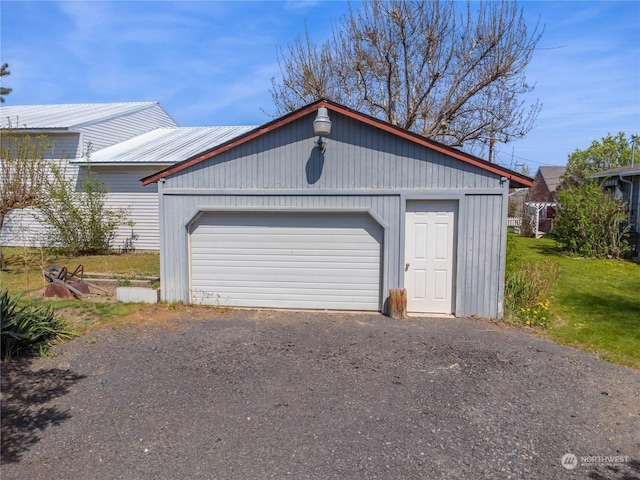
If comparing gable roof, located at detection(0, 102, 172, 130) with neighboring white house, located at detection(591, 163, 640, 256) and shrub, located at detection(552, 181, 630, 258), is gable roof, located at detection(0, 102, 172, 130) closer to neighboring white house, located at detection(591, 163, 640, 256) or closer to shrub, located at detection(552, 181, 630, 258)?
shrub, located at detection(552, 181, 630, 258)

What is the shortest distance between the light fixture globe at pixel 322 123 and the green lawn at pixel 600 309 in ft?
16.0

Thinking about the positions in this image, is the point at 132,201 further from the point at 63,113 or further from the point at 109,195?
the point at 63,113

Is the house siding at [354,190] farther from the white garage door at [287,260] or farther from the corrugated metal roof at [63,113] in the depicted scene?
the corrugated metal roof at [63,113]

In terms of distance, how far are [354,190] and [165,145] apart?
1127cm

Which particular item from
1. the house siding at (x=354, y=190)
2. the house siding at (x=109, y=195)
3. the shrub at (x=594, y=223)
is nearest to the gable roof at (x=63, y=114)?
the house siding at (x=109, y=195)

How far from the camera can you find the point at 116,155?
15578mm

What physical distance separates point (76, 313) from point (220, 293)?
8.17 feet

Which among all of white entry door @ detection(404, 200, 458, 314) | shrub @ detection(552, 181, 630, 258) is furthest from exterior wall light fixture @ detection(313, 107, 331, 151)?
shrub @ detection(552, 181, 630, 258)

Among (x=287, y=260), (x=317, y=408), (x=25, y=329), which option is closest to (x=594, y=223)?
(x=287, y=260)

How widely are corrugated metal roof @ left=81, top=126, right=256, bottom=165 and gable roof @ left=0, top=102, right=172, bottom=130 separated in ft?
3.96

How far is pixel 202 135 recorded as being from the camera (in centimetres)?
1808

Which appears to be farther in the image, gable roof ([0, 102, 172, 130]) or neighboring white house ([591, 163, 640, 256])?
gable roof ([0, 102, 172, 130])

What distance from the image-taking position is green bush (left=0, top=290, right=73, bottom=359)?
5.59 meters

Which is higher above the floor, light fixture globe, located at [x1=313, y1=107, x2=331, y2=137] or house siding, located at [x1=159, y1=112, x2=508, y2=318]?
light fixture globe, located at [x1=313, y1=107, x2=331, y2=137]
